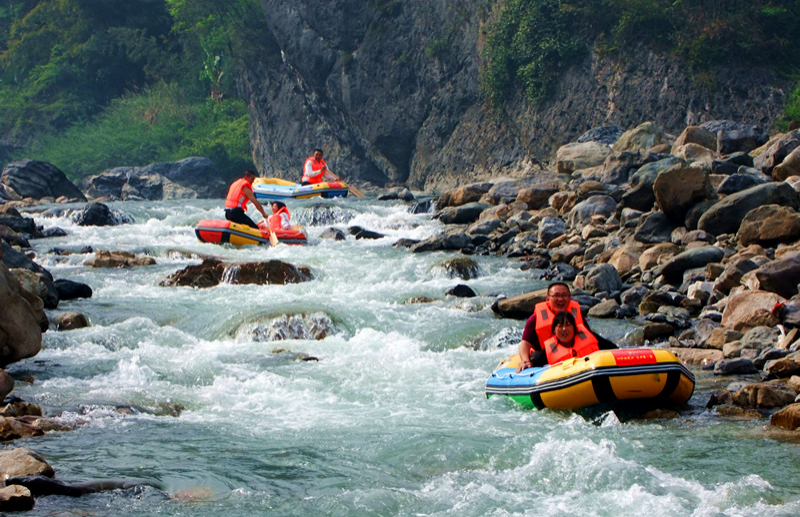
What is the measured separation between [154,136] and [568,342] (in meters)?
39.2

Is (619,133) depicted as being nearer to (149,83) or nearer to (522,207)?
(522,207)

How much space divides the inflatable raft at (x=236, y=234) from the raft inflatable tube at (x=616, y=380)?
10.0 metres

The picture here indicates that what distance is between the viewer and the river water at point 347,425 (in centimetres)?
493

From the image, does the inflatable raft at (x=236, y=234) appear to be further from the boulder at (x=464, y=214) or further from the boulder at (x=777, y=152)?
the boulder at (x=777, y=152)

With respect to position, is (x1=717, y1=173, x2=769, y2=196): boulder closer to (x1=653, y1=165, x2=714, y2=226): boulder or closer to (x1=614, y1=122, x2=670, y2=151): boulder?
(x1=653, y1=165, x2=714, y2=226): boulder

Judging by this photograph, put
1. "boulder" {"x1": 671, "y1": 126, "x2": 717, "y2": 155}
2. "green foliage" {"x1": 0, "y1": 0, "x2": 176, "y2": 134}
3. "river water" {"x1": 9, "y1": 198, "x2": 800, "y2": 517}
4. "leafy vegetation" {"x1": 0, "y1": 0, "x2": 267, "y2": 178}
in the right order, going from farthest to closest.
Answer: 1. "green foliage" {"x1": 0, "y1": 0, "x2": 176, "y2": 134}
2. "leafy vegetation" {"x1": 0, "y1": 0, "x2": 267, "y2": 178}
3. "boulder" {"x1": 671, "y1": 126, "x2": 717, "y2": 155}
4. "river water" {"x1": 9, "y1": 198, "x2": 800, "y2": 517}

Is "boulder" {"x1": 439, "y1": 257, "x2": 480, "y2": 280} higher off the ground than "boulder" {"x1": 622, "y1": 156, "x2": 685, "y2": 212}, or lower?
lower

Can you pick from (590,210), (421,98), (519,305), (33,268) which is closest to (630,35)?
(421,98)

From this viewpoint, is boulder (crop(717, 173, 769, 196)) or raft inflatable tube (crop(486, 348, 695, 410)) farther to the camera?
boulder (crop(717, 173, 769, 196))

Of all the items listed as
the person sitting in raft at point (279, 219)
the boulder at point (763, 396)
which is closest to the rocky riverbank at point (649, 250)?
the boulder at point (763, 396)

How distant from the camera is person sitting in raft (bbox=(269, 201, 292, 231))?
1648 centimetres

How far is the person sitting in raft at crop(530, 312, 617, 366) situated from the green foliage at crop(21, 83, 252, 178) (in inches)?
1375

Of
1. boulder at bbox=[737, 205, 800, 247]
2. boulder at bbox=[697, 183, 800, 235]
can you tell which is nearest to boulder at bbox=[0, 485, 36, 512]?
boulder at bbox=[737, 205, 800, 247]

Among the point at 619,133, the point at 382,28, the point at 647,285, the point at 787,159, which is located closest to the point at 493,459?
the point at 647,285
